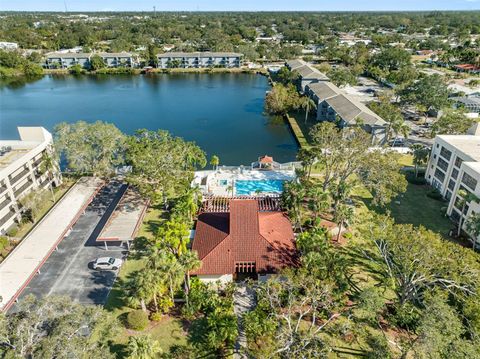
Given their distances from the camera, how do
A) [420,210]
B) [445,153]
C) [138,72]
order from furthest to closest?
[138,72] < [445,153] < [420,210]

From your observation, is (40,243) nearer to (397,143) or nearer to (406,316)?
(406,316)

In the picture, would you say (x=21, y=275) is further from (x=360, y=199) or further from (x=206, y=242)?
(x=360, y=199)

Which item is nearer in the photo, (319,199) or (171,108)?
(319,199)

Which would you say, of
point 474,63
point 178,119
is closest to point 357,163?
point 178,119

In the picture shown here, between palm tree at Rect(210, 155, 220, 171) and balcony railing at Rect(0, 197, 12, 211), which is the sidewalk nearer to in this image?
balcony railing at Rect(0, 197, 12, 211)

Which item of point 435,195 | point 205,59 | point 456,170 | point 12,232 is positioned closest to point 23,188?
point 12,232

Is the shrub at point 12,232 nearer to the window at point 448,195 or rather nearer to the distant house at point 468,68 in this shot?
the window at point 448,195
